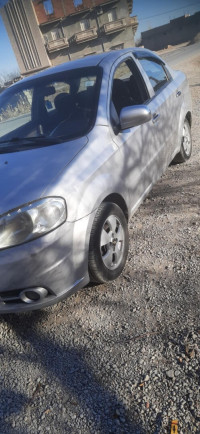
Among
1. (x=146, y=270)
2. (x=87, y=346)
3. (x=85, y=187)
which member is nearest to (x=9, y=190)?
(x=85, y=187)

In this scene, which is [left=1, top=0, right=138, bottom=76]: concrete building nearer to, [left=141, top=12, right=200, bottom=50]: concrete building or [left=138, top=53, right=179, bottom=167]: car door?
[left=141, top=12, right=200, bottom=50]: concrete building

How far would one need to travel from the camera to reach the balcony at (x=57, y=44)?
35.8m

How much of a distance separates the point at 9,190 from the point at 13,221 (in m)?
0.26

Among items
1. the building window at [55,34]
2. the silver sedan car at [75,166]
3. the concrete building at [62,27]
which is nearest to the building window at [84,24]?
the concrete building at [62,27]

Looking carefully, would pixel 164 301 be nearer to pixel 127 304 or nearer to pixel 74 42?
pixel 127 304

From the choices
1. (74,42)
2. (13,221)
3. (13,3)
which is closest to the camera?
(13,221)

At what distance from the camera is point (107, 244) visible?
2.30 meters

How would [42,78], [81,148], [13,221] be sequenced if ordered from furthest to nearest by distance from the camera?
[42,78] < [81,148] < [13,221]

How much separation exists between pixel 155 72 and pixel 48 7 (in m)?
40.0

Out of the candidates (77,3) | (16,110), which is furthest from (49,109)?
(77,3)

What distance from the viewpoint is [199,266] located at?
2.38 meters

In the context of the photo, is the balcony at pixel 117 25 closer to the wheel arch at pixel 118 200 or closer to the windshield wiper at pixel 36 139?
the windshield wiper at pixel 36 139

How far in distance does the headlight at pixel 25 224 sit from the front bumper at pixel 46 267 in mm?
44

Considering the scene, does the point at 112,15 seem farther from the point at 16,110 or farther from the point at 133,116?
the point at 133,116
